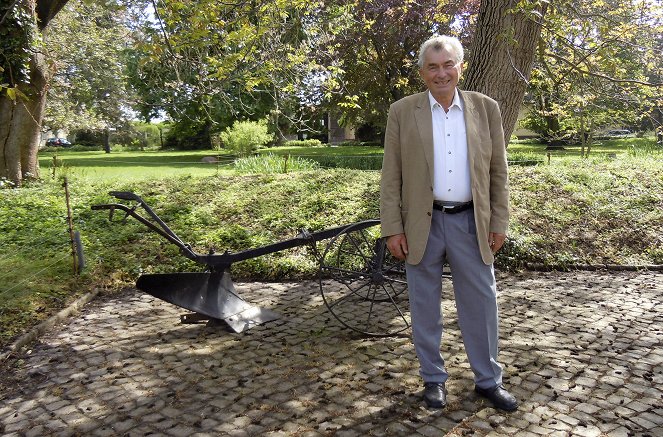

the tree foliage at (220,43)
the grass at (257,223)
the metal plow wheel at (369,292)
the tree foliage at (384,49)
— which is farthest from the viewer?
the tree foliage at (384,49)

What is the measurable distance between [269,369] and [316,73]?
7.93 meters

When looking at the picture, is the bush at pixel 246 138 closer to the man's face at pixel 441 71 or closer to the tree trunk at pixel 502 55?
the tree trunk at pixel 502 55

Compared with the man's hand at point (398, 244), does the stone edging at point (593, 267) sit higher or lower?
lower

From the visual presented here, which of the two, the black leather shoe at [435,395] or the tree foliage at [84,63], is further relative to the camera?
the tree foliage at [84,63]

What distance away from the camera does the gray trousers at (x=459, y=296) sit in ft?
10.6

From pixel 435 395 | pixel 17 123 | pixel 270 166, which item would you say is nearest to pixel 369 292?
pixel 435 395

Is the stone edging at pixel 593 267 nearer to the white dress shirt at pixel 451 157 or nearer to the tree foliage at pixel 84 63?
the white dress shirt at pixel 451 157

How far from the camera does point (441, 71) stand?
3.09m

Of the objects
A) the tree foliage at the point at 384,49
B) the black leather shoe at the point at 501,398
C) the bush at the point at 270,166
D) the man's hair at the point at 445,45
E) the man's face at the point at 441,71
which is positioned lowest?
the black leather shoe at the point at 501,398

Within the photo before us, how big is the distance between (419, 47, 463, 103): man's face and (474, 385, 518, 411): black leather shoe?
1.73 m

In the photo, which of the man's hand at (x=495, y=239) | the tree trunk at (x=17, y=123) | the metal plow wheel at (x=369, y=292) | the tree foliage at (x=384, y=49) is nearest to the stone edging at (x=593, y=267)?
the metal plow wheel at (x=369, y=292)

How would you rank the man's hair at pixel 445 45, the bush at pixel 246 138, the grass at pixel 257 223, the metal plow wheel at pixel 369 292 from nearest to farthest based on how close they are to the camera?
the man's hair at pixel 445 45 < the metal plow wheel at pixel 369 292 < the grass at pixel 257 223 < the bush at pixel 246 138

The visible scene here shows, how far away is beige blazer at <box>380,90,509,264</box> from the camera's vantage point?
3166mm

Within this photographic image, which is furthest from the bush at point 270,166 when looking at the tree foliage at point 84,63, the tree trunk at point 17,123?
the tree foliage at point 84,63
